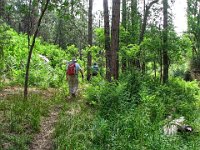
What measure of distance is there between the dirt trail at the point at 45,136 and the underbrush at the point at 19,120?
0.42ft

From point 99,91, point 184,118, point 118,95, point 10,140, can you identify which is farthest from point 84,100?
point 10,140

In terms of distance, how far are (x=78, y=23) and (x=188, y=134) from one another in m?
25.4

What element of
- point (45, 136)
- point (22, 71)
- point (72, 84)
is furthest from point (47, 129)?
point (22, 71)

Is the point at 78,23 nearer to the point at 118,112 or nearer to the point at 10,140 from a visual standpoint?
the point at 118,112

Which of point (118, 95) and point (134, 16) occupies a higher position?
point (134, 16)

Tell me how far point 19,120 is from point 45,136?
2.58ft

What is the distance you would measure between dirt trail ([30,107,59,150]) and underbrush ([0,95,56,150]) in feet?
0.42

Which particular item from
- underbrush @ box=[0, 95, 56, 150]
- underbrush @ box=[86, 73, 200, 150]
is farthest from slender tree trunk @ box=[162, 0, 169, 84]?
underbrush @ box=[0, 95, 56, 150]

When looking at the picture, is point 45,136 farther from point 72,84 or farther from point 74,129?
point 72,84

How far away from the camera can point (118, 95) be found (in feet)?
32.8

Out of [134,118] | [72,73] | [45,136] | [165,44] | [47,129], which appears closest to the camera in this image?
[45,136]

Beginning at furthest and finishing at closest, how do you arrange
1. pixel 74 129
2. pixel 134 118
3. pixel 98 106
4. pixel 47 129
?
pixel 98 106 < pixel 134 118 < pixel 47 129 < pixel 74 129

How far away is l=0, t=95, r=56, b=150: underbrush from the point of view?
672cm

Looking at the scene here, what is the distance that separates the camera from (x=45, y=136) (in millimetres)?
7398
